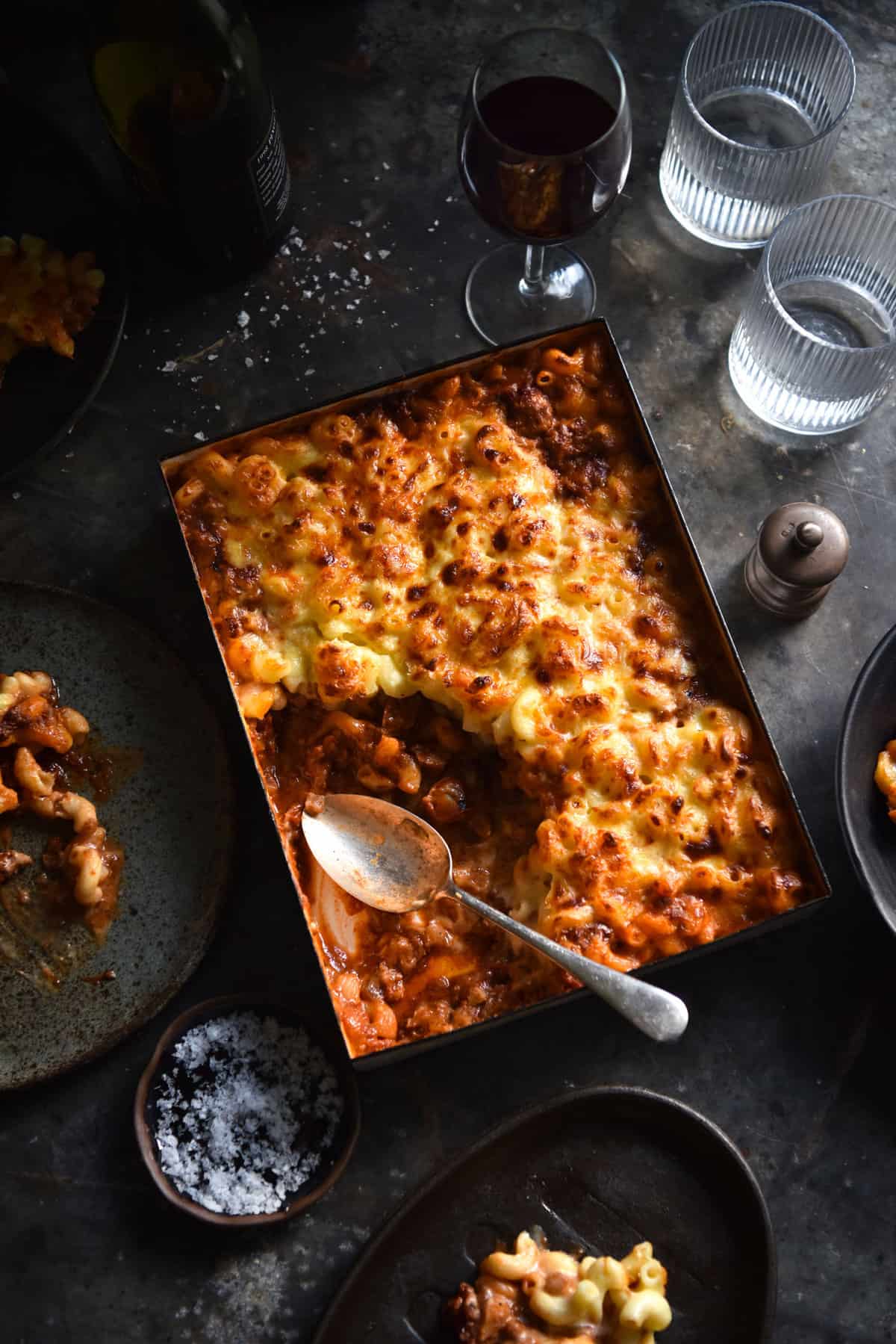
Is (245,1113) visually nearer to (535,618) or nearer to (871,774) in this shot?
(535,618)

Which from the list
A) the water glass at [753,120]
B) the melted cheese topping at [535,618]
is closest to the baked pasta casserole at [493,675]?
the melted cheese topping at [535,618]

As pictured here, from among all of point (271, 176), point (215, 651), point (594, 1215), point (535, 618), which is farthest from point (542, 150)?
point (594, 1215)

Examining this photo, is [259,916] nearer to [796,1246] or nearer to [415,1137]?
[415,1137]

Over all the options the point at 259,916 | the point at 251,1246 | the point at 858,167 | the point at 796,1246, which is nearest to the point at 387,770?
the point at 259,916

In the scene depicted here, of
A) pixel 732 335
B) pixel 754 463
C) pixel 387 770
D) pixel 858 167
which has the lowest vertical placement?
pixel 387 770

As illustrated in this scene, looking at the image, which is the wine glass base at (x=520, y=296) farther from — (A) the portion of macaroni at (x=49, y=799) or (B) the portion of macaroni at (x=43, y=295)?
(A) the portion of macaroni at (x=49, y=799)

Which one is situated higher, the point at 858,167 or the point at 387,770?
the point at 858,167
